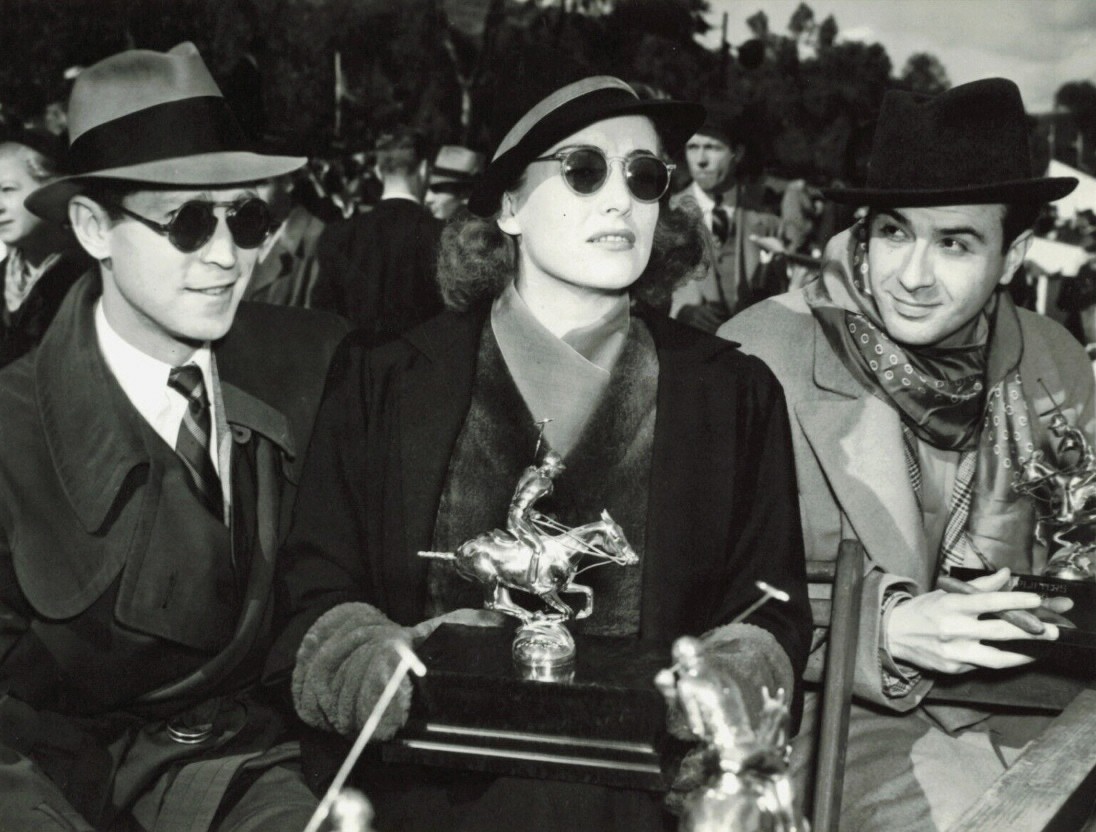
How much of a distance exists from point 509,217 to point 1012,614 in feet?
4.98

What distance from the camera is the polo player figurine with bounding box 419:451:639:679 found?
242cm

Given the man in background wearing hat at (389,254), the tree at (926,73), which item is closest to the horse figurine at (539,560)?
the man in background wearing hat at (389,254)

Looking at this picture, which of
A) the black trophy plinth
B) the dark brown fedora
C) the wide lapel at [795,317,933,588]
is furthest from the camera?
the wide lapel at [795,317,933,588]

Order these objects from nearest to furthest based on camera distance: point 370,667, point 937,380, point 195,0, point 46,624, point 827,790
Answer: point 370,667 → point 827,790 → point 46,624 → point 937,380 → point 195,0

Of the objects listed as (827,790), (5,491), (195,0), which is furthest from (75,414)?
(827,790)

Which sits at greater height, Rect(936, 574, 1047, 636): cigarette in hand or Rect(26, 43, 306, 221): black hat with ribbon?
Rect(26, 43, 306, 221): black hat with ribbon

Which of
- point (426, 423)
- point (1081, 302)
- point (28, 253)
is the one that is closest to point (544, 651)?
point (426, 423)

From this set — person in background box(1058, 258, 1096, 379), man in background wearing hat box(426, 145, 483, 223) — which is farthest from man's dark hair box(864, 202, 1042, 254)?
man in background wearing hat box(426, 145, 483, 223)

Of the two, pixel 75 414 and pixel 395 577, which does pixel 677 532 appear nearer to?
pixel 395 577

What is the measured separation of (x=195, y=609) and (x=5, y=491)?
496 mm

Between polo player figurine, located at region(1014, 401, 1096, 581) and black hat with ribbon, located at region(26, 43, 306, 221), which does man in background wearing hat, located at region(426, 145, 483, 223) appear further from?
polo player figurine, located at region(1014, 401, 1096, 581)

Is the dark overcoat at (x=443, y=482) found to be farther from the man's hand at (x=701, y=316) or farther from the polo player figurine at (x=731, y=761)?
the man's hand at (x=701, y=316)

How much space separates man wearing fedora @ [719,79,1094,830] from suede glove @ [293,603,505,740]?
110cm

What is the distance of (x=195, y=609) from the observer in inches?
116
